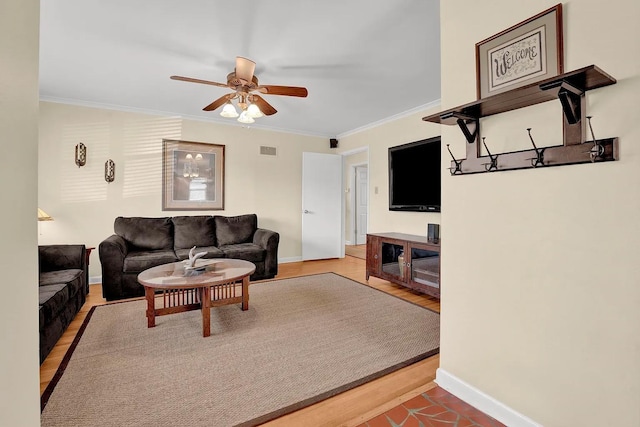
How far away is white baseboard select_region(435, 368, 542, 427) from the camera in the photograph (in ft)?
4.45

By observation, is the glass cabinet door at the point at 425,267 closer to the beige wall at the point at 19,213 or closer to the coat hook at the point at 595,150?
the coat hook at the point at 595,150

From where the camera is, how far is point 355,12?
6.79 feet

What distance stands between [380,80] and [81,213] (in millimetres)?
4109

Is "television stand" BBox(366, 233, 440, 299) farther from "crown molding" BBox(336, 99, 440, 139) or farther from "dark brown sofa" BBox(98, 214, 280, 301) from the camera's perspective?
"crown molding" BBox(336, 99, 440, 139)

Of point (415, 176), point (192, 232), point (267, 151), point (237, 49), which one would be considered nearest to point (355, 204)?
point (267, 151)

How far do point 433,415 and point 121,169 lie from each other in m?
4.51

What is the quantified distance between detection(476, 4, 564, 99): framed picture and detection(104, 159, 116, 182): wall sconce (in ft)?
14.5

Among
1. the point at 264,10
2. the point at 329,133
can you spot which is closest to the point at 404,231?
the point at 329,133

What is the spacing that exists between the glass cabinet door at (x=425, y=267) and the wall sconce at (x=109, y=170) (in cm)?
403

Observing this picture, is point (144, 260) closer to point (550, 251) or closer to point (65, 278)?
point (65, 278)

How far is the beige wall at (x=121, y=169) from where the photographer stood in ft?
12.3

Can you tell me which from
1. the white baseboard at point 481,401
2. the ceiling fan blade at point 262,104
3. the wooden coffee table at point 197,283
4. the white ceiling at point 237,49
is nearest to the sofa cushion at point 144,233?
the wooden coffee table at point 197,283

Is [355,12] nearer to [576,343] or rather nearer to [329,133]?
[576,343]

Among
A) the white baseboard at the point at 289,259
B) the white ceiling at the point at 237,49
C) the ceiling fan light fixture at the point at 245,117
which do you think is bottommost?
the white baseboard at the point at 289,259
